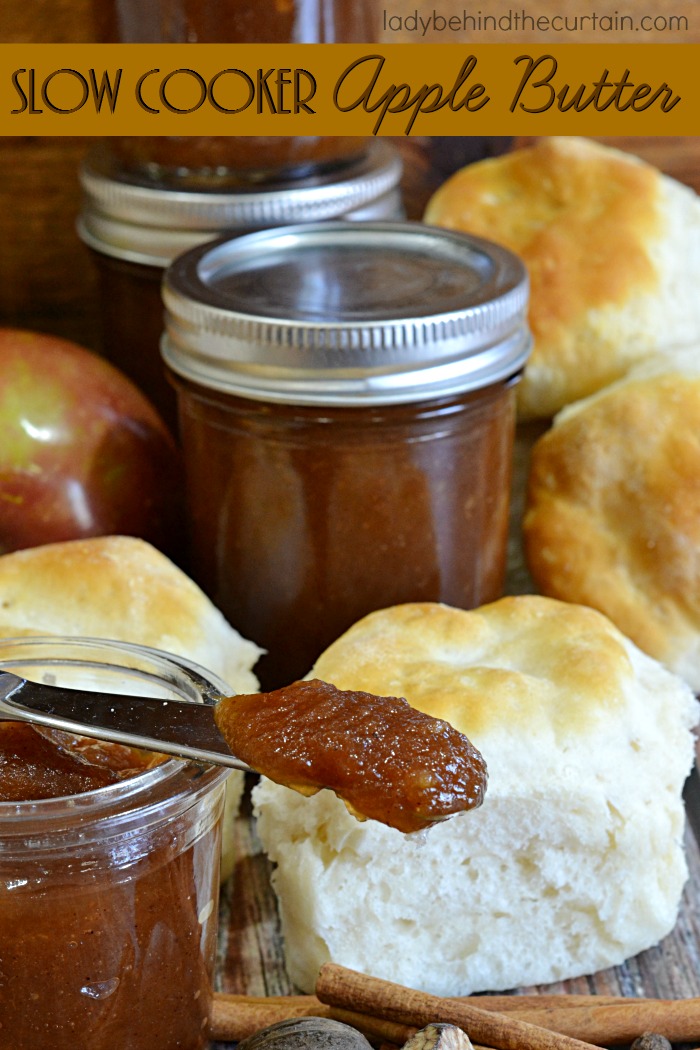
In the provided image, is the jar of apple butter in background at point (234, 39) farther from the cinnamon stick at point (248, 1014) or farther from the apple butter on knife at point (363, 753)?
the cinnamon stick at point (248, 1014)

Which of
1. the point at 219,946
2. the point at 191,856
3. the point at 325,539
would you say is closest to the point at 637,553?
the point at 325,539

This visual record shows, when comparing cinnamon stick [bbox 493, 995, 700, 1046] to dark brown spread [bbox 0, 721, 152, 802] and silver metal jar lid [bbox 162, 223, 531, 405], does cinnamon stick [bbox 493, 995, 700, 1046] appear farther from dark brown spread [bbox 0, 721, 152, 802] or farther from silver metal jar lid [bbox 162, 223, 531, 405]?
silver metal jar lid [bbox 162, 223, 531, 405]

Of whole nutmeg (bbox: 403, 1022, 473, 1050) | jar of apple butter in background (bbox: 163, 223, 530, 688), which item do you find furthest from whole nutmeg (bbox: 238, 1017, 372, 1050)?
jar of apple butter in background (bbox: 163, 223, 530, 688)

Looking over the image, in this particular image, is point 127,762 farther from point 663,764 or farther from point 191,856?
point 663,764

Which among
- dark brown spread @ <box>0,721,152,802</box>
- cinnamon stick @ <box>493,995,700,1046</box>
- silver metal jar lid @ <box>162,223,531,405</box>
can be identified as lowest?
cinnamon stick @ <box>493,995,700,1046</box>

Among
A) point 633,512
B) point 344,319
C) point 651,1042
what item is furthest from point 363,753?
point 633,512
